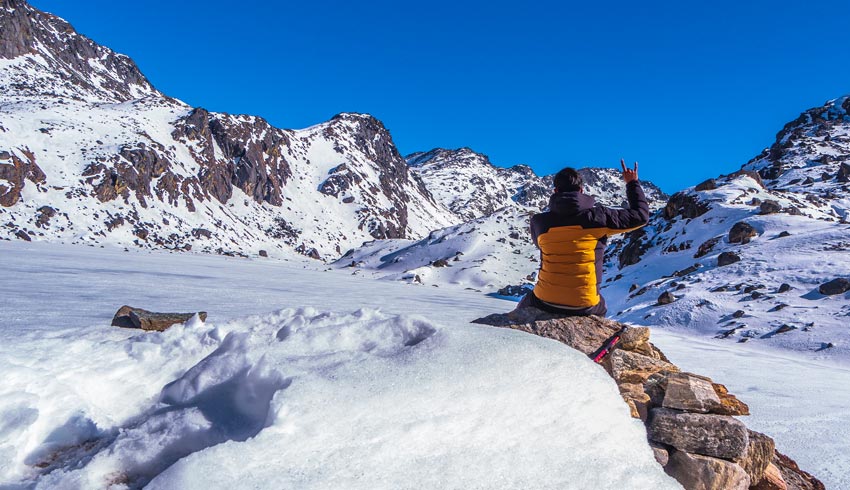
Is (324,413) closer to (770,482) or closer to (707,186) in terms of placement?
(770,482)

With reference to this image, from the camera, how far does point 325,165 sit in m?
141

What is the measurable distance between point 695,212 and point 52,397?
33621 mm

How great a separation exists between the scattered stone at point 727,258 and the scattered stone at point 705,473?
786 inches

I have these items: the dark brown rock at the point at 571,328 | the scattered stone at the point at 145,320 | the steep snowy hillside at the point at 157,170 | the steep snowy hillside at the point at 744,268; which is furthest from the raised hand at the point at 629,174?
the steep snowy hillside at the point at 157,170

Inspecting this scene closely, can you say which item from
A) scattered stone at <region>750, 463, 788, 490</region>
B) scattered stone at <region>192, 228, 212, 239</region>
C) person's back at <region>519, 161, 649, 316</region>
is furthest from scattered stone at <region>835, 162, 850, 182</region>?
scattered stone at <region>192, 228, 212, 239</region>

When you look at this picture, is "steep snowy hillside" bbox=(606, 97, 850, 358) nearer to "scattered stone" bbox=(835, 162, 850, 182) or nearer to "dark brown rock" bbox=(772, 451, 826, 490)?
"scattered stone" bbox=(835, 162, 850, 182)

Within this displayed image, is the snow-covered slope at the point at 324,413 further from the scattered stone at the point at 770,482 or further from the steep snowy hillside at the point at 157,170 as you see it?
the steep snowy hillside at the point at 157,170

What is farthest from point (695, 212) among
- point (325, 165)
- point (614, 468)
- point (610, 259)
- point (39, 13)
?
point (39, 13)

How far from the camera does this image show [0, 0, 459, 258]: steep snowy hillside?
67562mm

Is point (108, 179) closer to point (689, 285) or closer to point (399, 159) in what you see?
point (689, 285)

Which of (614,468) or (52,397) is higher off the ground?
(52,397)

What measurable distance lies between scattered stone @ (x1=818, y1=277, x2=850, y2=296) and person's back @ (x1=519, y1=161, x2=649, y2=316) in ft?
47.3

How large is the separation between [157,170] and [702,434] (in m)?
96.3

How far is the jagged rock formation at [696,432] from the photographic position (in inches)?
129
